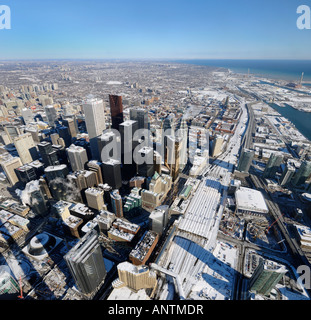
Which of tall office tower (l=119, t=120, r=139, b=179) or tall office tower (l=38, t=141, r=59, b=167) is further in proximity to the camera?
tall office tower (l=119, t=120, r=139, b=179)

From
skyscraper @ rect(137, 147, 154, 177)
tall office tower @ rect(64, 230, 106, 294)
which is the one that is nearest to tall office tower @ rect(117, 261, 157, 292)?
tall office tower @ rect(64, 230, 106, 294)

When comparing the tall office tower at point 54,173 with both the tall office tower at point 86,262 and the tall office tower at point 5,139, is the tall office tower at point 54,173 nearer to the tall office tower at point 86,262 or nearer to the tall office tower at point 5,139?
the tall office tower at point 86,262

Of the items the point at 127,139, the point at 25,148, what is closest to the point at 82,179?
the point at 127,139

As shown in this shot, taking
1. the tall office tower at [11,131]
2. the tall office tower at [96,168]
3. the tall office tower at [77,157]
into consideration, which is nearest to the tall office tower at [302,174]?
the tall office tower at [96,168]

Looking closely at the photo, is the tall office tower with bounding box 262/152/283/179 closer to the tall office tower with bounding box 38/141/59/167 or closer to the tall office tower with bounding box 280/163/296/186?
the tall office tower with bounding box 280/163/296/186

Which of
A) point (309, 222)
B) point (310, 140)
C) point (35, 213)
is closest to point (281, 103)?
point (310, 140)

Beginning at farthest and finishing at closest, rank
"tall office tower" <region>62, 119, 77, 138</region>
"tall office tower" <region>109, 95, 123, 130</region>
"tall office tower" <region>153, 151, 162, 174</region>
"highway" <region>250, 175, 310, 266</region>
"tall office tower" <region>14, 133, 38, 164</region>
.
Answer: "tall office tower" <region>62, 119, 77, 138</region>
"tall office tower" <region>109, 95, 123, 130</region>
"tall office tower" <region>14, 133, 38, 164</region>
"tall office tower" <region>153, 151, 162, 174</region>
"highway" <region>250, 175, 310, 266</region>
